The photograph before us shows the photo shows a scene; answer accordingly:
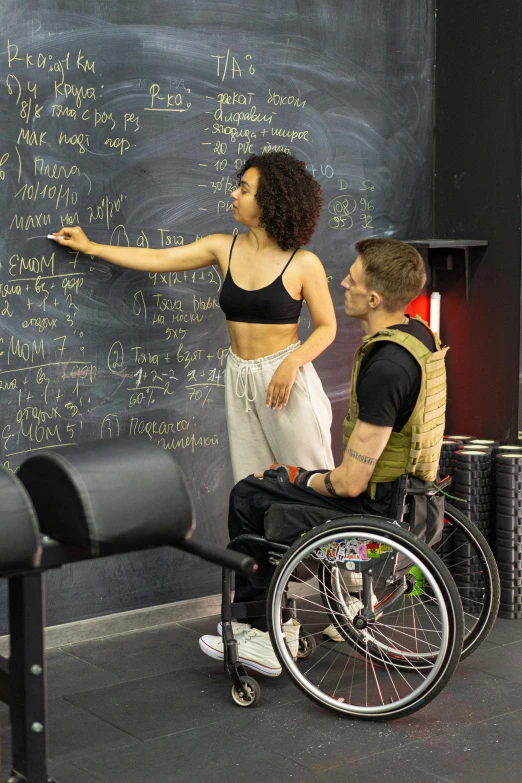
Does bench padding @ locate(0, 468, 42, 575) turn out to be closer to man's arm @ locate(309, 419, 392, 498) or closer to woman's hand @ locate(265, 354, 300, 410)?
man's arm @ locate(309, 419, 392, 498)

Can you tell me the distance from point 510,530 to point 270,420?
106 cm

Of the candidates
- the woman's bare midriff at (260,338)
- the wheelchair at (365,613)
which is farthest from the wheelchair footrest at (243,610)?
the woman's bare midriff at (260,338)

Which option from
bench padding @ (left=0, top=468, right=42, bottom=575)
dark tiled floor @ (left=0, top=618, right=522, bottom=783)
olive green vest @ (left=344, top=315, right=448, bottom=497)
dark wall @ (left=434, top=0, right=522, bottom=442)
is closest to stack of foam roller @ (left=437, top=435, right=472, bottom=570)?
dark wall @ (left=434, top=0, right=522, bottom=442)

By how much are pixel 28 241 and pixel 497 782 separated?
2.20 meters

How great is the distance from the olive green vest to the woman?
0.54 metres

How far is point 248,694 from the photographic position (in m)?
3.05

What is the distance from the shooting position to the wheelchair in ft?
9.30

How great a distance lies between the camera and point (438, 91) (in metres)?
4.54

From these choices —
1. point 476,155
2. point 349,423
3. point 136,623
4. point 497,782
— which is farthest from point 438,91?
point 497,782

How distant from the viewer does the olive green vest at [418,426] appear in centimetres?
296

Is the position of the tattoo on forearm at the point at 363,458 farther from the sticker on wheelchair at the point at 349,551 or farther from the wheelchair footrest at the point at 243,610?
the wheelchair footrest at the point at 243,610

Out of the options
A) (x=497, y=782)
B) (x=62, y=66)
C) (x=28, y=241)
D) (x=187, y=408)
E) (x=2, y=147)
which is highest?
(x=62, y=66)

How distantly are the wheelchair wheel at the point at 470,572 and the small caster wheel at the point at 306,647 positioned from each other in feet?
1.66

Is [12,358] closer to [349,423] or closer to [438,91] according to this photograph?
[349,423]
